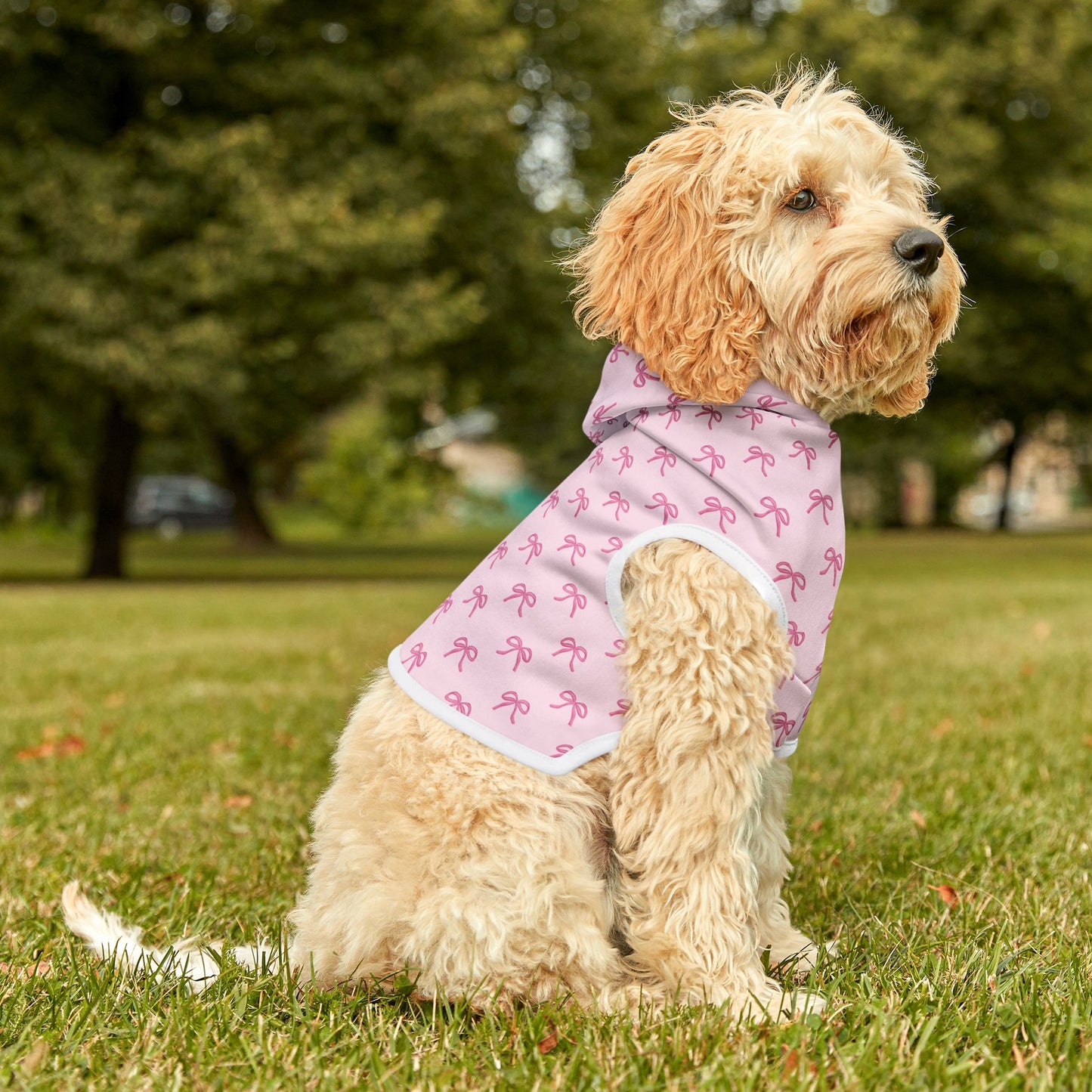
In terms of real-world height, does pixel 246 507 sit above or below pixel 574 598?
below

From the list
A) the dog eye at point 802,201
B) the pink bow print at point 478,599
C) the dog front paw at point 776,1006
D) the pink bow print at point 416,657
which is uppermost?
the dog eye at point 802,201

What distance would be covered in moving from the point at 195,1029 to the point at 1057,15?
25.1 metres

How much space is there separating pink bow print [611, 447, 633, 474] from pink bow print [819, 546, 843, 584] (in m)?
0.53

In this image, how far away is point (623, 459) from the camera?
2.94 m

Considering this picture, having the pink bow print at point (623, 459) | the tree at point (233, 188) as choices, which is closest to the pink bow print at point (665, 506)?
the pink bow print at point (623, 459)

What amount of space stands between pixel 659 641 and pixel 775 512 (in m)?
0.41

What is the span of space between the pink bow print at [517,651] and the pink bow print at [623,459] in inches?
19.0

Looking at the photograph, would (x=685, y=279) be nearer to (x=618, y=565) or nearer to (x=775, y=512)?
(x=775, y=512)

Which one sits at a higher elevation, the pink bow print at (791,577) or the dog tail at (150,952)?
the pink bow print at (791,577)

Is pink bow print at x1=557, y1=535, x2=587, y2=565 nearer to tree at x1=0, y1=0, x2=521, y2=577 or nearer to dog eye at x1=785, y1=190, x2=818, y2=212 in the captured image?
dog eye at x1=785, y1=190, x2=818, y2=212

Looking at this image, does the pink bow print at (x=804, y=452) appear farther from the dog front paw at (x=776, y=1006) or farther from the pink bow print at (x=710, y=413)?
the dog front paw at (x=776, y=1006)

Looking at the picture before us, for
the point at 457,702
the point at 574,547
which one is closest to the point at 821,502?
the point at 574,547

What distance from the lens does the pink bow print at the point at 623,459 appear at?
9.57 ft

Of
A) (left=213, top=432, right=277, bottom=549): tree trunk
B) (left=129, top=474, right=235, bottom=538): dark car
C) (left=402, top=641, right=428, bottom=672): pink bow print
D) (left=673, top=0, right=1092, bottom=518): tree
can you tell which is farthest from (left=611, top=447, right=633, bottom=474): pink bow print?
(left=129, top=474, right=235, bottom=538): dark car
